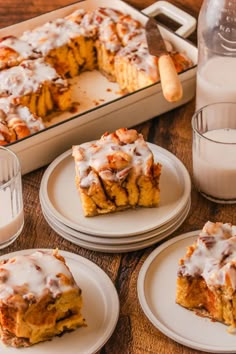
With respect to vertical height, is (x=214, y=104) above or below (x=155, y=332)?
above

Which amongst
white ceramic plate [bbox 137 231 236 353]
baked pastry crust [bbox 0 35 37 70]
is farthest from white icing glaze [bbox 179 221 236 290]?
baked pastry crust [bbox 0 35 37 70]

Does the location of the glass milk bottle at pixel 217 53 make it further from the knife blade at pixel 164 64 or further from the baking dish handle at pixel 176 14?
the baking dish handle at pixel 176 14

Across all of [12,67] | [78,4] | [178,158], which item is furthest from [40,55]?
[178,158]

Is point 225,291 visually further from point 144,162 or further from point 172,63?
point 172,63

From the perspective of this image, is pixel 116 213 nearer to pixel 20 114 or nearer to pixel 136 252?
pixel 136 252

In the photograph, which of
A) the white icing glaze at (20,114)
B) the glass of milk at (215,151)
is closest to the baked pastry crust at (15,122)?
the white icing glaze at (20,114)

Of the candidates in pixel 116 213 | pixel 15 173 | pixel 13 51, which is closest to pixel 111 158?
pixel 116 213
